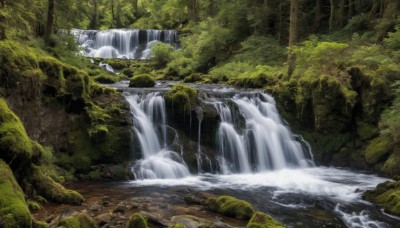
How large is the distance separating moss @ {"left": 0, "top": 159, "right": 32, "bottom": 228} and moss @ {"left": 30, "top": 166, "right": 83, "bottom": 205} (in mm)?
1502

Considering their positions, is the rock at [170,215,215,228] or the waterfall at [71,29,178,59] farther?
the waterfall at [71,29,178,59]

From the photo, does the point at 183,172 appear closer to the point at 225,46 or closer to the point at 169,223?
the point at 169,223

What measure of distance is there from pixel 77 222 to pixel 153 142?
691 centimetres

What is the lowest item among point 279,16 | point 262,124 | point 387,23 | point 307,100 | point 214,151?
point 214,151

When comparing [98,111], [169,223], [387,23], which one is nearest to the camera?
[169,223]

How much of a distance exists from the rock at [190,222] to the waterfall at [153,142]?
444cm

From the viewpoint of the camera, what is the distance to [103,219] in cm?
691

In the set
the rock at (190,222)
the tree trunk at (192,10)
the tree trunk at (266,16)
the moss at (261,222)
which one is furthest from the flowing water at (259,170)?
the tree trunk at (192,10)

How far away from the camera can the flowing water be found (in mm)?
9031

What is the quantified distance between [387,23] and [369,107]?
5527mm

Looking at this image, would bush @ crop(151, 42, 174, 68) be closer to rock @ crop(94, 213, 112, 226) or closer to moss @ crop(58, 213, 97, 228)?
rock @ crop(94, 213, 112, 226)

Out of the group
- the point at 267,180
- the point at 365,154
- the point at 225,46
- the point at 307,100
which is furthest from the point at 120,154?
the point at 225,46

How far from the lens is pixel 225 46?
26.8 meters

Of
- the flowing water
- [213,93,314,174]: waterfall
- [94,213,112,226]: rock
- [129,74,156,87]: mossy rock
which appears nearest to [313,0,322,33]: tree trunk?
the flowing water
